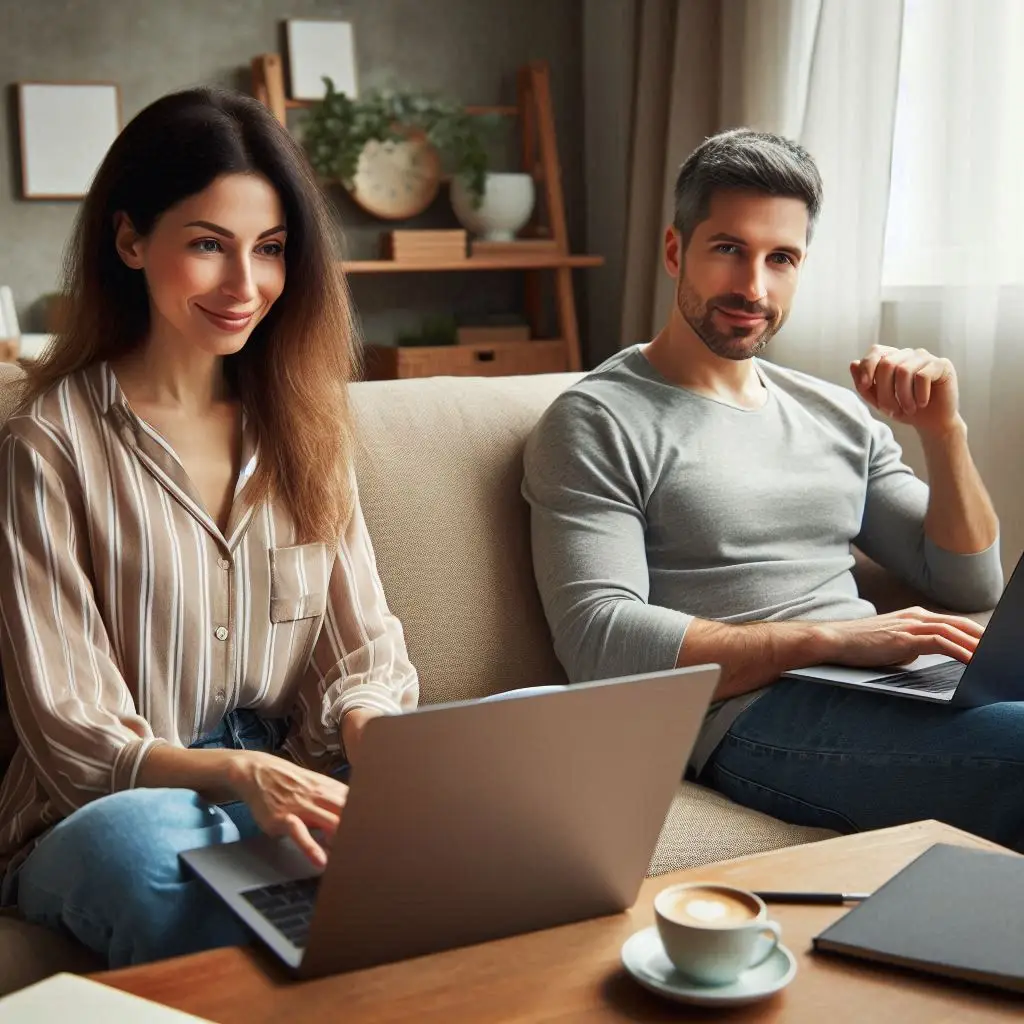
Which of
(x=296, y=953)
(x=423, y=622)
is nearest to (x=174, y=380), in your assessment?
(x=423, y=622)

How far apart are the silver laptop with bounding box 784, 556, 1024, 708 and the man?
2 cm

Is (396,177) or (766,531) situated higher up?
(396,177)

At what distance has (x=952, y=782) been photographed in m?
1.58

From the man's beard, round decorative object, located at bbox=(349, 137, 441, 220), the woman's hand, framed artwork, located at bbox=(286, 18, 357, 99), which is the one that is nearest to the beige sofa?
the man's beard

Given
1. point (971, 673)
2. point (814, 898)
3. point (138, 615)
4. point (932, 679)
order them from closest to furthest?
point (814, 898), point (138, 615), point (971, 673), point (932, 679)

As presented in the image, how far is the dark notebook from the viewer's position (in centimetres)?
96

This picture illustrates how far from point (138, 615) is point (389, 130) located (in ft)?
9.67

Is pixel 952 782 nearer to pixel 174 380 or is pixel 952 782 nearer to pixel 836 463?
pixel 836 463

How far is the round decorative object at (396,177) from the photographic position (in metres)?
4.20

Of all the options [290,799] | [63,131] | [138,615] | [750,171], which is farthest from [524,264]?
[290,799]

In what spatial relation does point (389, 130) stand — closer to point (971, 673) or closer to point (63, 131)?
point (63, 131)

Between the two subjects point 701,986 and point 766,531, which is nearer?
point 701,986

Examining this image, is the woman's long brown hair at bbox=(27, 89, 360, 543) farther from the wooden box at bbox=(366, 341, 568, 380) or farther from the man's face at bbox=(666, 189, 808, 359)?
the wooden box at bbox=(366, 341, 568, 380)

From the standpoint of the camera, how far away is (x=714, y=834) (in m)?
1.57
